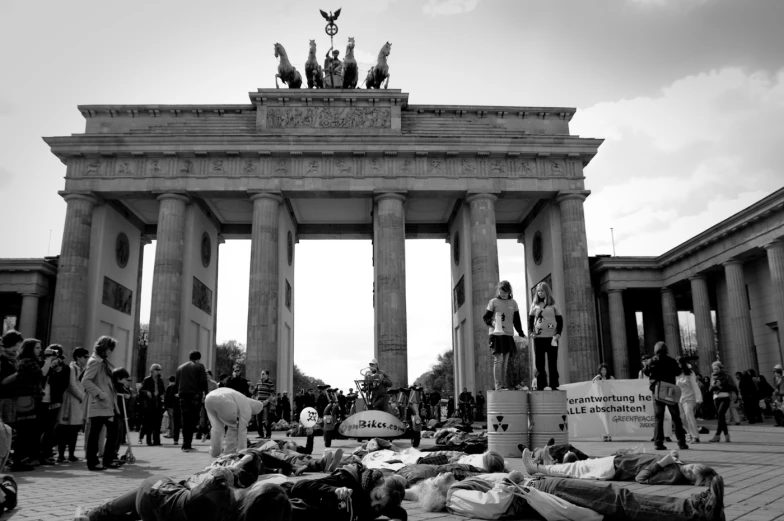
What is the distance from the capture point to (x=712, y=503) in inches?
178

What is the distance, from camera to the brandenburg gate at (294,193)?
100 feet

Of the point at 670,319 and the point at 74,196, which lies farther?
the point at 670,319

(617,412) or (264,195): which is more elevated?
(264,195)

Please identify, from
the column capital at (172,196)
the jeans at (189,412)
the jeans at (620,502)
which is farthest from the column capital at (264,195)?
the jeans at (620,502)

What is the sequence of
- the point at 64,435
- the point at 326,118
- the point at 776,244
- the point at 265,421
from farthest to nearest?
the point at 326,118 → the point at 776,244 → the point at 265,421 → the point at 64,435

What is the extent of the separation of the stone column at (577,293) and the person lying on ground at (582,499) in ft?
Answer: 84.4

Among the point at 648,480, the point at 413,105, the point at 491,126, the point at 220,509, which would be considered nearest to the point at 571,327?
the point at 491,126

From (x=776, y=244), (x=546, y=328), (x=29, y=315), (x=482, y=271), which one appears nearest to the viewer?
(x=546, y=328)

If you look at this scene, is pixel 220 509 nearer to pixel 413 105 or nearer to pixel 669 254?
pixel 413 105

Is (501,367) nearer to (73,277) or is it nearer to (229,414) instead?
(229,414)

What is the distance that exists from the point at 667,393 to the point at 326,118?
25790 mm

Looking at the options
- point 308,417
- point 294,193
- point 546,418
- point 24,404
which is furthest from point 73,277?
point 546,418

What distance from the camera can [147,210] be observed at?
35.8 metres

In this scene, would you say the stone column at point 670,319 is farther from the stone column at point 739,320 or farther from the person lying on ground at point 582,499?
the person lying on ground at point 582,499
